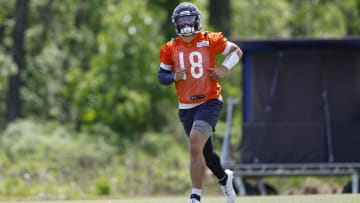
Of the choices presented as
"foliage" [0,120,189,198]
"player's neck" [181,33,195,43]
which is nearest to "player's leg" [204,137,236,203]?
"player's neck" [181,33,195,43]

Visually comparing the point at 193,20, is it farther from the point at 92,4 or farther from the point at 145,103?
the point at 92,4

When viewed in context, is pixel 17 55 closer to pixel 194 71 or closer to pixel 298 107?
pixel 298 107

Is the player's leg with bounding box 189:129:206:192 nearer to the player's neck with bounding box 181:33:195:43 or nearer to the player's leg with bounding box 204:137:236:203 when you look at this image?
the player's leg with bounding box 204:137:236:203

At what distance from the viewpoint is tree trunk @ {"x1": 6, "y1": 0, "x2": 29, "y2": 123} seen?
1421 inches

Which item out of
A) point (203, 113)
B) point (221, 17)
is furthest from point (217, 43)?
point (221, 17)

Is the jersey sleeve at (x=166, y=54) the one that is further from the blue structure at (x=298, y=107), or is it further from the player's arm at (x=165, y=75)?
the blue structure at (x=298, y=107)

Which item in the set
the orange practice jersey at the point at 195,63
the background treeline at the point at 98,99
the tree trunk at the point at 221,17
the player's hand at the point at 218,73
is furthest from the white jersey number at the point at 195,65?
the tree trunk at the point at 221,17

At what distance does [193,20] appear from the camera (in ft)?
44.3

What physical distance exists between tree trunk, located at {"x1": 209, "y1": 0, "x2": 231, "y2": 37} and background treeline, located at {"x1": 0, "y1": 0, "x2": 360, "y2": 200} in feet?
0.10

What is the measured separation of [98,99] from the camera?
31891 mm

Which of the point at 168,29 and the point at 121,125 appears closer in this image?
the point at 121,125

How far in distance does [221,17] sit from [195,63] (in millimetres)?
20507

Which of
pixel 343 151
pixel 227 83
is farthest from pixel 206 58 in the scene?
pixel 227 83

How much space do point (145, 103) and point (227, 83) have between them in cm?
318
